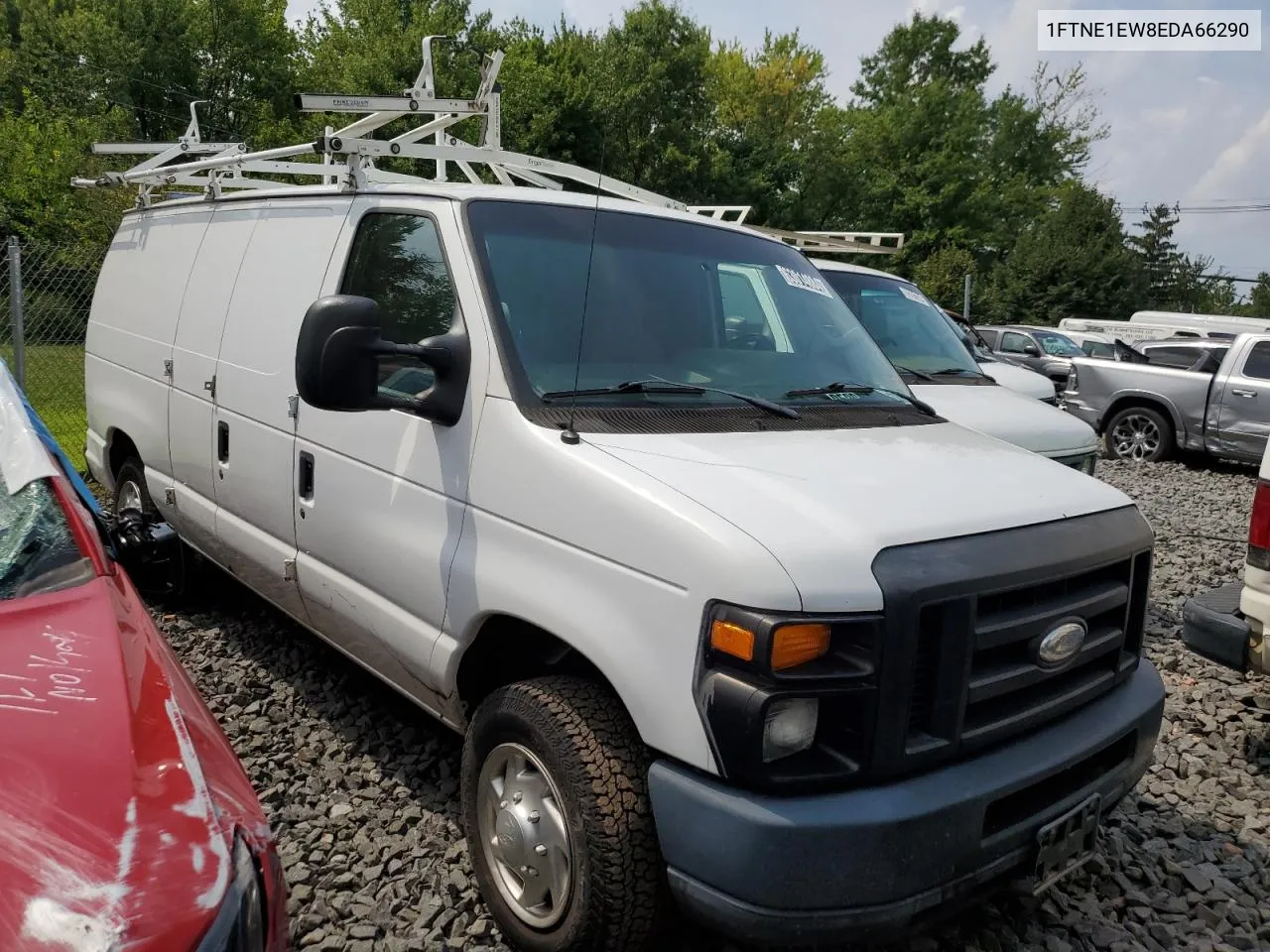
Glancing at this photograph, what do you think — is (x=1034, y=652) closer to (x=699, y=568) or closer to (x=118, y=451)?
(x=699, y=568)

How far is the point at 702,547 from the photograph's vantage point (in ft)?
6.79

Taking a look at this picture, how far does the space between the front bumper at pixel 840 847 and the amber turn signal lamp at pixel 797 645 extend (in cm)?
30

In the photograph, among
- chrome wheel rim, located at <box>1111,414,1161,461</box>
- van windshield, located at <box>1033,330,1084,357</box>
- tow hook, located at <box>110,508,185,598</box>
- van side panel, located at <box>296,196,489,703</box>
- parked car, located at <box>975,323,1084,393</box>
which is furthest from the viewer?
van windshield, located at <box>1033,330,1084,357</box>

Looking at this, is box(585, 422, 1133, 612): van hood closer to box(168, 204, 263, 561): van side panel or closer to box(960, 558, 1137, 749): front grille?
box(960, 558, 1137, 749): front grille

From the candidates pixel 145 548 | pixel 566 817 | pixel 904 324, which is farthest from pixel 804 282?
pixel 904 324

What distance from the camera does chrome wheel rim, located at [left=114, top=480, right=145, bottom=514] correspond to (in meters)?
5.31

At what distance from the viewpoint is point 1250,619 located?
3.70m

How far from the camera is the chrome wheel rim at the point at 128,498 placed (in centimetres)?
531

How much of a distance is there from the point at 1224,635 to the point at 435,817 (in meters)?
3.08

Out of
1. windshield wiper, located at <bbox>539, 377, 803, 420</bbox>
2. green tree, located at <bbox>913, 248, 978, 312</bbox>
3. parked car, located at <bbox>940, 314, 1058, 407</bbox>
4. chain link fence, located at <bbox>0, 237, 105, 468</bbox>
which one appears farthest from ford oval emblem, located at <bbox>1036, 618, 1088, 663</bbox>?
green tree, located at <bbox>913, 248, 978, 312</bbox>

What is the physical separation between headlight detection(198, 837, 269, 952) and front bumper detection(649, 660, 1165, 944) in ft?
2.83

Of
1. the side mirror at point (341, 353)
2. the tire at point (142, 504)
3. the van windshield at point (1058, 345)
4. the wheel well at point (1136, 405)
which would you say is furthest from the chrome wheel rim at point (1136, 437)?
the side mirror at point (341, 353)

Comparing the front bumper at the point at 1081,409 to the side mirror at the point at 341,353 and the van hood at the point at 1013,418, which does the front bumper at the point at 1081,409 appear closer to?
the van hood at the point at 1013,418

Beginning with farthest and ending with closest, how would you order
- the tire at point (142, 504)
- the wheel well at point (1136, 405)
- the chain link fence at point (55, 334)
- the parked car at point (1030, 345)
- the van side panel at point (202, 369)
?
1. the parked car at point (1030, 345)
2. the wheel well at point (1136, 405)
3. the chain link fence at point (55, 334)
4. the tire at point (142, 504)
5. the van side panel at point (202, 369)
